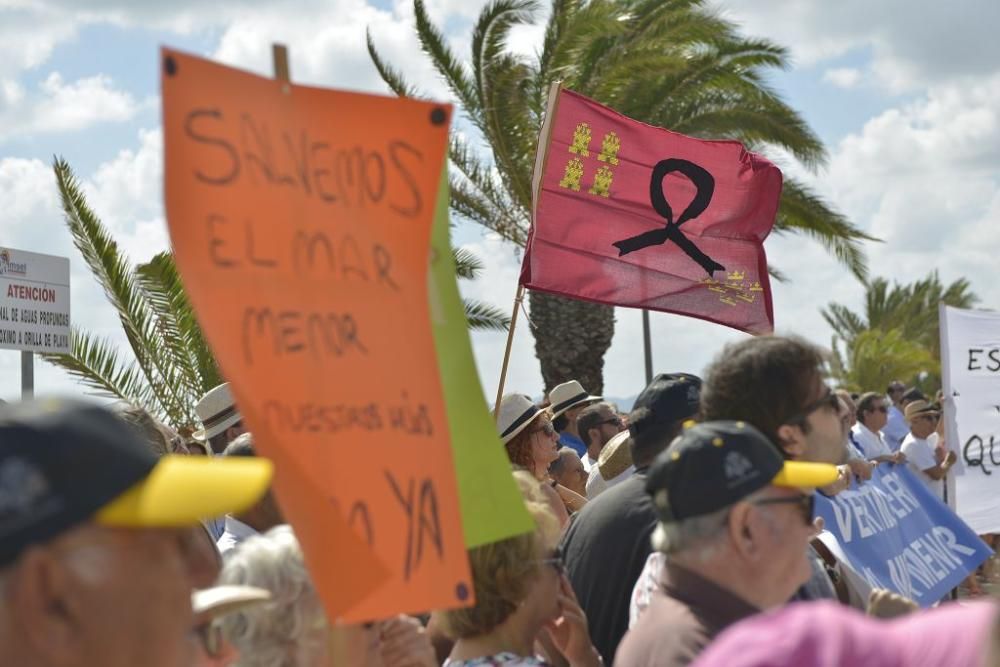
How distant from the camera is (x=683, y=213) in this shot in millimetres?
6469

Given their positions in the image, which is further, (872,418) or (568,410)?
(872,418)

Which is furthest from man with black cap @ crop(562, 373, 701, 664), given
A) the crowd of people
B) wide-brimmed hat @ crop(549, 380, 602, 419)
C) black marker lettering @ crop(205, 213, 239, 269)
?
wide-brimmed hat @ crop(549, 380, 602, 419)

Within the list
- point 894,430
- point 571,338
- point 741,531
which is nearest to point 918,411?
point 894,430

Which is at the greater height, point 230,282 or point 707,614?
point 230,282

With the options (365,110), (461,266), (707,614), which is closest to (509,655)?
(707,614)

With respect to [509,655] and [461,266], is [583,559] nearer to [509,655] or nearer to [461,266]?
[509,655]

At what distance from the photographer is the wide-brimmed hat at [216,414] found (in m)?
6.18

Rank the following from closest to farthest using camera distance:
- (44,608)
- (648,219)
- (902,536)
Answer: (44,608) < (902,536) < (648,219)

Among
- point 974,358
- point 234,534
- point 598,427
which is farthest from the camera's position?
point 974,358

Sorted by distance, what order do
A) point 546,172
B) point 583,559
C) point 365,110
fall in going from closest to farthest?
1. point 365,110
2. point 583,559
3. point 546,172

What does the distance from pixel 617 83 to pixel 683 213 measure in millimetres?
9603

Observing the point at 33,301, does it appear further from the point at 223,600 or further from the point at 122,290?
the point at 223,600

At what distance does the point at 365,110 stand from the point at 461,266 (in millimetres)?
15083

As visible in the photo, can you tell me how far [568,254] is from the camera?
6031 mm
